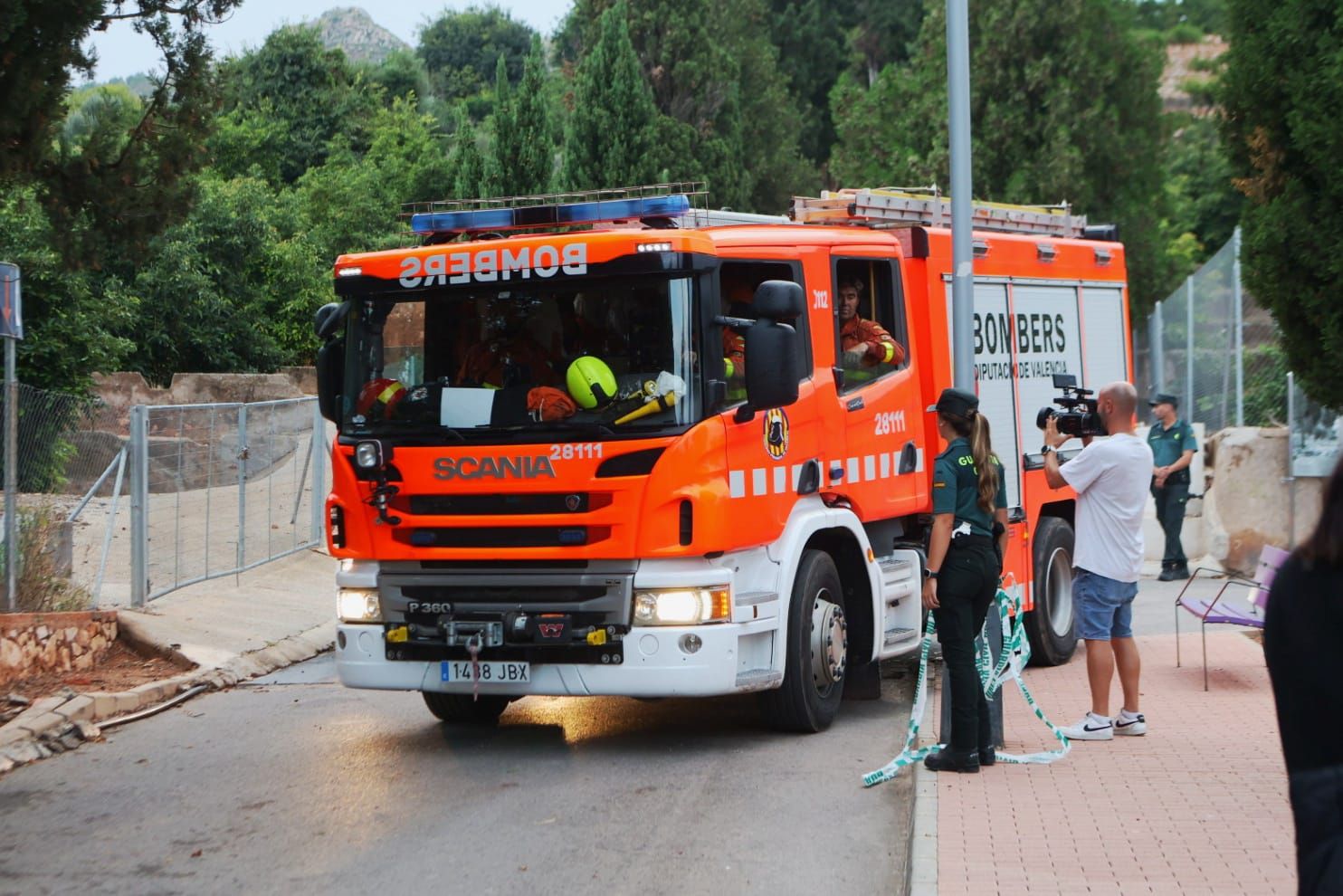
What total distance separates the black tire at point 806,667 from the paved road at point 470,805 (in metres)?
0.15

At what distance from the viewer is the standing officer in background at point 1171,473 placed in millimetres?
16219

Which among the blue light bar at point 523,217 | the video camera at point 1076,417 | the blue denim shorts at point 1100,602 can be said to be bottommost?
the blue denim shorts at point 1100,602

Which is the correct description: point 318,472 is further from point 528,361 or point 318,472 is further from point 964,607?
point 964,607

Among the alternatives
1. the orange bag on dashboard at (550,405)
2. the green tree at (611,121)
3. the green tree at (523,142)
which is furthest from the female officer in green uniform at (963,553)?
the green tree at (611,121)

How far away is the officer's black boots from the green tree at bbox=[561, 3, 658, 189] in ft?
80.8

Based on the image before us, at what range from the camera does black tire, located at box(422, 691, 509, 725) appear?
9.54 meters

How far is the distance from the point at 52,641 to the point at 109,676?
0.49 m

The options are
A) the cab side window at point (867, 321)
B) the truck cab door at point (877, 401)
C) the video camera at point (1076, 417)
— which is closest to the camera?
the video camera at point (1076, 417)

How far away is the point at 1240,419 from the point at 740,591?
11.6 metres

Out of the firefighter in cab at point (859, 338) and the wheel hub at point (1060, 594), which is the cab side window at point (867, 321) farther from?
the wheel hub at point (1060, 594)

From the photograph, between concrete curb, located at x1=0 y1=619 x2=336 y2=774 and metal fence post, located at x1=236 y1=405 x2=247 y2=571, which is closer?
concrete curb, located at x1=0 y1=619 x2=336 y2=774

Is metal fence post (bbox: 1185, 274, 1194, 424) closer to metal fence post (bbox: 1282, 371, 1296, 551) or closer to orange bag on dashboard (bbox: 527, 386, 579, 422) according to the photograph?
metal fence post (bbox: 1282, 371, 1296, 551)

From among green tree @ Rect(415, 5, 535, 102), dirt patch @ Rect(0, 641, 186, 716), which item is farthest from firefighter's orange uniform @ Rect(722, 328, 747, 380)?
green tree @ Rect(415, 5, 535, 102)

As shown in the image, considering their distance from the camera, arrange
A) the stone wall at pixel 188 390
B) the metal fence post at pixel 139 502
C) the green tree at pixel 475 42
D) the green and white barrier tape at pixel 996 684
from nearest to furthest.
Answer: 1. the green and white barrier tape at pixel 996 684
2. the metal fence post at pixel 139 502
3. the stone wall at pixel 188 390
4. the green tree at pixel 475 42
